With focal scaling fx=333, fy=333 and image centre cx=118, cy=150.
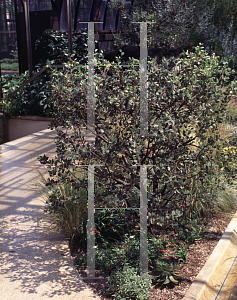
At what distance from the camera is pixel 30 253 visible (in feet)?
8.80

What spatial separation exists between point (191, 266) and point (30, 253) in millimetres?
1281

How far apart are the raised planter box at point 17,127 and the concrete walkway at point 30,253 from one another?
347 centimetres

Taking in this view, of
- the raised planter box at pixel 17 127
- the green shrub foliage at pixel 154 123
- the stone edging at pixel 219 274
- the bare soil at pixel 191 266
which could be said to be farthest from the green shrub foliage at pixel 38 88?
the stone edging at pixel 219 274

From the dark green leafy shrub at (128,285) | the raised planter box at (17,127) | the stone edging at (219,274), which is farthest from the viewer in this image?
the raised planter box at (17,127)

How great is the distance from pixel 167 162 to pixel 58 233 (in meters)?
1.29

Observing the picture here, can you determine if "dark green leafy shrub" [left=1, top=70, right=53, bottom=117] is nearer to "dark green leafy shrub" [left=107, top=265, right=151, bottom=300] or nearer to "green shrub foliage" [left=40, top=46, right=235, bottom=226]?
"green shrub foliage" [left=40, top=46, right=235, bottom=226]

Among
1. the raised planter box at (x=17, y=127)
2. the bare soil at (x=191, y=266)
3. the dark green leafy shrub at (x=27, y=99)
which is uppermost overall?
the dark green leafy shrub at (x=27, y=99)

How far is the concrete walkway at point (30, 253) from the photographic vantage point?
2254 millimetres

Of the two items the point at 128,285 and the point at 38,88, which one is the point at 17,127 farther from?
the point at 128,285

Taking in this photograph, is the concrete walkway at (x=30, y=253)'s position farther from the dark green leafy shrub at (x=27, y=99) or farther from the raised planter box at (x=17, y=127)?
the dark green leafy shrub at (x=27, y=99)

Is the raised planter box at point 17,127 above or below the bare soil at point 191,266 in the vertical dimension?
above

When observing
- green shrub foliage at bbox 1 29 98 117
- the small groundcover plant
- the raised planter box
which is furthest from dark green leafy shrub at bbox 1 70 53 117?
the small groundcover plant

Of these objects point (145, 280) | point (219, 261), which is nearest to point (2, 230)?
point (145, 280)

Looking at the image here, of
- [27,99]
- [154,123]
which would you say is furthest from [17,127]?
[154,123]
